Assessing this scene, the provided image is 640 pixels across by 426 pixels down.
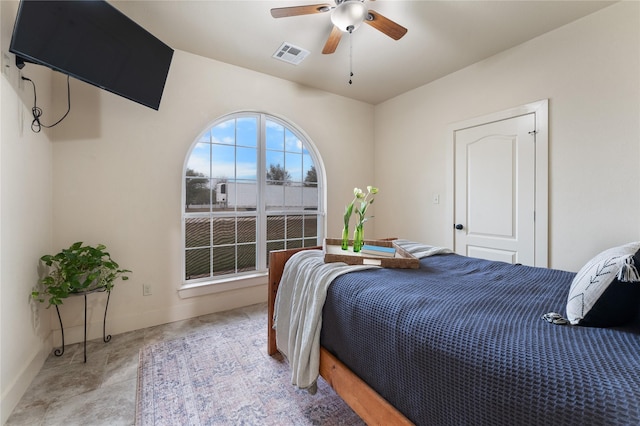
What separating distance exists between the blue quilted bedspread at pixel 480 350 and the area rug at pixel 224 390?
0.44 meters

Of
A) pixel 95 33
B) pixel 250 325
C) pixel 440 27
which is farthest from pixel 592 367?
pixel 95 33

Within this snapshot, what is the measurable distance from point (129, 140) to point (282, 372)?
7.69ft

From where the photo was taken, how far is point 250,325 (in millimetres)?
2572

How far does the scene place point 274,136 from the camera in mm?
3326

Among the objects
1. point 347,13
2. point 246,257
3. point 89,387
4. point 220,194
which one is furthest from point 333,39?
point 89,387

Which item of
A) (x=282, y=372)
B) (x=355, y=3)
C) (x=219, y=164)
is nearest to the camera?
(x=355, y=3)

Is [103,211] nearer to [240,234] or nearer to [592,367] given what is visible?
[240,234]

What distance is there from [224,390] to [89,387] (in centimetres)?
85

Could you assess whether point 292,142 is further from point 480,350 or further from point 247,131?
point 480,350

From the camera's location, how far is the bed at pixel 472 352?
660 mm

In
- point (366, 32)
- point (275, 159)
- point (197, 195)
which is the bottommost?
point (197, 195)

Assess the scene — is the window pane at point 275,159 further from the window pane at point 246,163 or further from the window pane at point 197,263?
the window pane at point 197,263

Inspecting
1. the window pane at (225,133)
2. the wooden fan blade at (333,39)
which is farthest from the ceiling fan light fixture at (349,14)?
the window pane at (225,133)

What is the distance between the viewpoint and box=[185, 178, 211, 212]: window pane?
285cm
